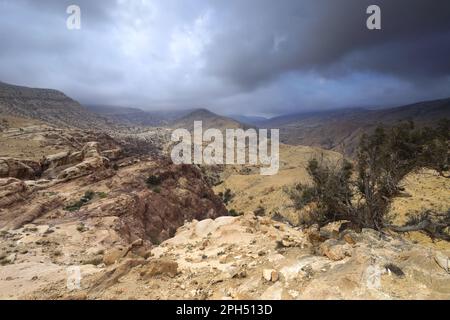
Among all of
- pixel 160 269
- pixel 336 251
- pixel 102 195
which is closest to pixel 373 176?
pixel 336 251

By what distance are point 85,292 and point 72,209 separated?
41.4 feet

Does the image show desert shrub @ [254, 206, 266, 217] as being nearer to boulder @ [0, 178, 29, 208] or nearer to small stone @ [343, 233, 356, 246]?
boulder @ [0, 178, 29, 208]

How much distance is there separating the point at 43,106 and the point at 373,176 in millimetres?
138631

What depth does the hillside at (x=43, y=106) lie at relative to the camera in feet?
342

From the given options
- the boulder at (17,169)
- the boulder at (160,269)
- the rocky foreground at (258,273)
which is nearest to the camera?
the rocky foreground at (258,273)

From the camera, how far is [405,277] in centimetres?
628

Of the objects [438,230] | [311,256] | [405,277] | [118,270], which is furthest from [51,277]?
[438,230]

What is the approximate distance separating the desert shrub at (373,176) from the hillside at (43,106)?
102807 mm

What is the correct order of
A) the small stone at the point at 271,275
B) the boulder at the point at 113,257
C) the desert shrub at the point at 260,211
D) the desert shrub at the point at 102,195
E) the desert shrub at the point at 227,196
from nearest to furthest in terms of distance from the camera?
1. the small stone at the point at 271,275
2. the boulder at the point at 113,257
3. the desert shrub at the point at 102,195
4. the desert shrub at the point at 260,211
5. the desert shrub at the point at 227,196

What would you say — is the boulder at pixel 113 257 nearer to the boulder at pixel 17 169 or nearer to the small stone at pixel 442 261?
the small stone at pixel 442 261

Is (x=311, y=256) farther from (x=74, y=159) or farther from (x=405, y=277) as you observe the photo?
(x=74, y=159)

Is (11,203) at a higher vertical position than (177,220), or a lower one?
higher

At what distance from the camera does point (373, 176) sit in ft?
39.9

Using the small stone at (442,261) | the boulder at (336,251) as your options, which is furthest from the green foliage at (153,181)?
the small stone at (442,261)
